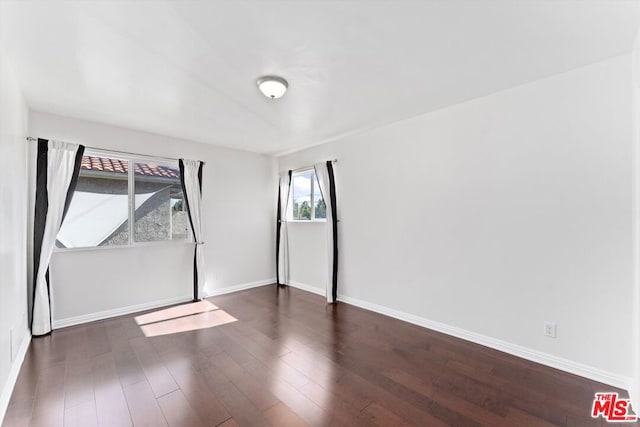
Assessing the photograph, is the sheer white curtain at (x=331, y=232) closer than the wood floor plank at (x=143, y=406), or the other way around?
the wood floor plank at (x=143, y=406)

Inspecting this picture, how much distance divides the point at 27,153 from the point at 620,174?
5.48 meters

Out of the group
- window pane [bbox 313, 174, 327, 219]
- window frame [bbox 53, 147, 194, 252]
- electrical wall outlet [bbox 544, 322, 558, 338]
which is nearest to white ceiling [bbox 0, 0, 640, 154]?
window frame [bbox 53, 147, 194, 252]

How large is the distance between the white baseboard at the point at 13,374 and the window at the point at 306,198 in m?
3.58

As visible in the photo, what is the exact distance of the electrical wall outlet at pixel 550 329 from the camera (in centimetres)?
235

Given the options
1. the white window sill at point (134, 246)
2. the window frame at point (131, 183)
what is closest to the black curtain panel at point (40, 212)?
the white window sill at point (134, 246)

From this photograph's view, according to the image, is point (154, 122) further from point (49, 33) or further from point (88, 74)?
point (49, 33)

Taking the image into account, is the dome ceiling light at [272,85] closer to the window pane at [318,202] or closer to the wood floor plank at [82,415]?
the window pane at [318,202]

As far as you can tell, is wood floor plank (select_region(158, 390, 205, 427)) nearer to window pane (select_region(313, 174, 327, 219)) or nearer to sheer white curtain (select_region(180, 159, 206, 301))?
sheer white curtain (select_region(180, 159, 206, 301))

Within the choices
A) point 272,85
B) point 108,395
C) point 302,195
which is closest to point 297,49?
point 272,85

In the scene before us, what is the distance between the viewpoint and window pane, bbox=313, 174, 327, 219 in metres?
4.61

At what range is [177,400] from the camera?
1943 millimetres

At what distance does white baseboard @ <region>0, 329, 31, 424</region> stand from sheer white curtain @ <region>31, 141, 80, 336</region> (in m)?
0.17

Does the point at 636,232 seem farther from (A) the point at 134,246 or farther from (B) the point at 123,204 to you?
(B) the point at 123,204

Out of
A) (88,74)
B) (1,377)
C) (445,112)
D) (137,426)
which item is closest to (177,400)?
(137,426)
